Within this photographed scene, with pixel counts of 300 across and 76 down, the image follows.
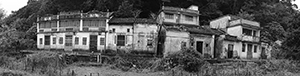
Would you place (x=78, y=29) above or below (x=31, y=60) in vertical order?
above

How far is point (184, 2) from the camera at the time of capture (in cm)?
3953

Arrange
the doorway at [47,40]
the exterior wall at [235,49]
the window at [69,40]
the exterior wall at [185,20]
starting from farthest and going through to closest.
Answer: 1. the doorway at [47,40]
2. the exterior wall at [185,20]
3. the window at [69,40]
4. the exterior wall at [235,49]

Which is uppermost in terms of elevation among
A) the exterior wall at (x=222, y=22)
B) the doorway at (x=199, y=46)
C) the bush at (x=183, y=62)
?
the exterior wall at (x=222, y=22)

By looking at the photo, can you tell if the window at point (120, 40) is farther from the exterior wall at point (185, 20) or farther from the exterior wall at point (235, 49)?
the exterior wall at point (235, 49)

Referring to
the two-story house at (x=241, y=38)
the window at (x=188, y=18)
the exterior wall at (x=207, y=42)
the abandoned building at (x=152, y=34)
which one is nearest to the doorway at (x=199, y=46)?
the abandoned building at (x=152, y=34)

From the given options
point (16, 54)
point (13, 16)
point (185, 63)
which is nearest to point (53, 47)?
point (16, 54)

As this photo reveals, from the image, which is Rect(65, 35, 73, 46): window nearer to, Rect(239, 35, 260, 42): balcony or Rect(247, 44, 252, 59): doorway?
Rect(239, 35, 260, 42): balcony

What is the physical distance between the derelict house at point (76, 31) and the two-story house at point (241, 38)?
48.4ft

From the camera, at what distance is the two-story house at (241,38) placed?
2764cm

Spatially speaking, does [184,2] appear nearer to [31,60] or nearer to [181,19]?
[181,19]

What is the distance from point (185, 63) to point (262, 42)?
18.5 m

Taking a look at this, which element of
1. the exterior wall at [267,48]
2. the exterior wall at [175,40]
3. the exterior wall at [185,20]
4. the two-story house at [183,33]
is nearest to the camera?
the exterior wall at [175,40]

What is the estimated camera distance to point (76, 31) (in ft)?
88.3

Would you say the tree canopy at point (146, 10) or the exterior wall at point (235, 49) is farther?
the tree canopy at point (146, 10)
